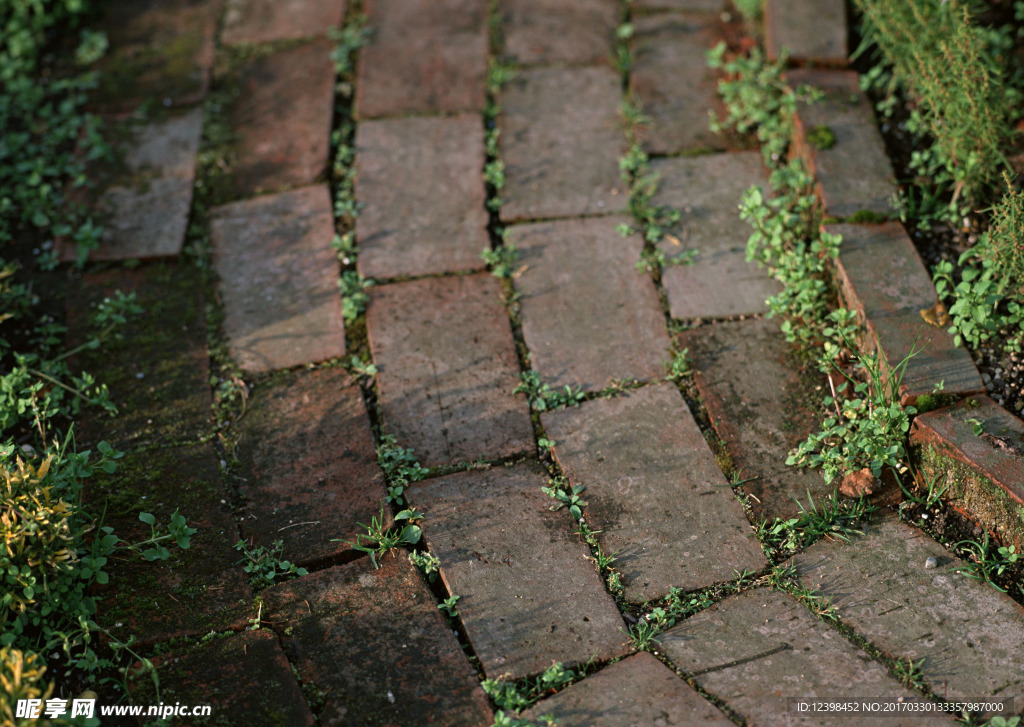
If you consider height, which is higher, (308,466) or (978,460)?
(978,460)

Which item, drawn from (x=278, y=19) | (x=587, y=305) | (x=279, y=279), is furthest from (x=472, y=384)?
(x=278, y=19)

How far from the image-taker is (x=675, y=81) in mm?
3541

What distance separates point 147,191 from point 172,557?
1581 millimetres

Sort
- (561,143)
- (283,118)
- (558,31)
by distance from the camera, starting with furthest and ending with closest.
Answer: (558,31)
(283,118)
(561,143)

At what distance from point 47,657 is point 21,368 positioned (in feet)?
3.22

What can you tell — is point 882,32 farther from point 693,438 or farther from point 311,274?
point 311,274

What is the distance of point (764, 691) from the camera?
2.03 metres

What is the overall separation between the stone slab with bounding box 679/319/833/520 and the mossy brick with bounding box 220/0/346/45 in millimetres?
2300

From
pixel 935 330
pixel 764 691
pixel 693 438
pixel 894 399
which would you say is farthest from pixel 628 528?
pixel 935 330

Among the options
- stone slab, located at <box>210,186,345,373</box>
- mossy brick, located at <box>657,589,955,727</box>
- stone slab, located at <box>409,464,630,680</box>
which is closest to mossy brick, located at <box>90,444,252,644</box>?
stone slab, located at <box>210,186,345,373</box>

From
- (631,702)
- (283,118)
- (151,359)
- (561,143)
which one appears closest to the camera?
(631,702)

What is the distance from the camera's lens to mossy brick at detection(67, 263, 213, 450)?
2615 millimetres

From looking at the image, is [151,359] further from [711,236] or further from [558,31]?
[558,31]

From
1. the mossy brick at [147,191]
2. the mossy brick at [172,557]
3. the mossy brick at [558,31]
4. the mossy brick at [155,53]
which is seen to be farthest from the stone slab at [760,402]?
the mossy brick at [155,53]
